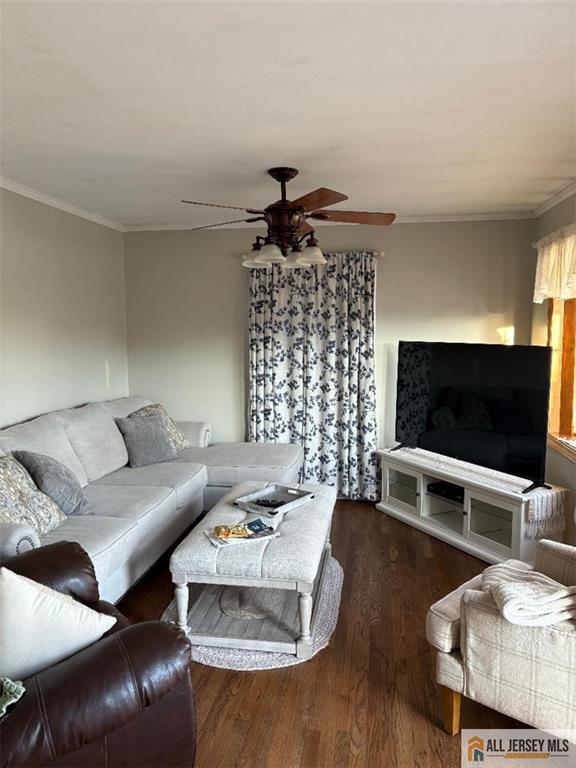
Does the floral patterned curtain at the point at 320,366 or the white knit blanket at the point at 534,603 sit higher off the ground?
the floral patterned curtain at the point at 320,366

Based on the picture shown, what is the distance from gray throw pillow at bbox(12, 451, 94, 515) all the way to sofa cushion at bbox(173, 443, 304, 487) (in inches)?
48.5

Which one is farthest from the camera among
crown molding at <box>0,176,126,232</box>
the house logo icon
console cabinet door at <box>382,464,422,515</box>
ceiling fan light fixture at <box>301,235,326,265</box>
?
console cabinet door at <box>382,464,422,515</box>

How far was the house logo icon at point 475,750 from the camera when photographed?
191 cm

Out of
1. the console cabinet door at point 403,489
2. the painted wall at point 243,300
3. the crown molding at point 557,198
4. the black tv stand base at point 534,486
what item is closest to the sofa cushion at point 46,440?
the painted wall at point 243,300

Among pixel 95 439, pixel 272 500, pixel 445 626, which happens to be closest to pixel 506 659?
pixel 445 626

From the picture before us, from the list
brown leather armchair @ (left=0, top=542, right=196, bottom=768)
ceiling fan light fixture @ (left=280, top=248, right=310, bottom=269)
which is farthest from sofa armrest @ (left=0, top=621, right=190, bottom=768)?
ceiling fan light fixture @ (left=280, top=248, right=310, bottom=269)

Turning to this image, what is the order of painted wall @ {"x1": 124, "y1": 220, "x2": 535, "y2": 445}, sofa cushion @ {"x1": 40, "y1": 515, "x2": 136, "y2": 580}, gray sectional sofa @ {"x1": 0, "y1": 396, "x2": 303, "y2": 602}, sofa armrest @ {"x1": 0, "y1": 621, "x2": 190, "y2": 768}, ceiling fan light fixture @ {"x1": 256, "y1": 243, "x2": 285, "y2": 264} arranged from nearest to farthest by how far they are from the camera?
sofa armrest @ {"x1": 0, "y1": 621, "x2": 190, "y2": 768} → sofa cushion @ {"x1": 40, "y1": 515, "x2": 136, "y2": 580} → gray sectional sofa @ {"x1": 0, "y1": 396, "x2": 303, "y2": 602} → ceiling fan light fixture @ {"x1": 256, "y1": 243, "x2": 285, "y2": 264} → painted wall @ {"x1": 124, "y1": 220, "x2": 535, "y2": 445}

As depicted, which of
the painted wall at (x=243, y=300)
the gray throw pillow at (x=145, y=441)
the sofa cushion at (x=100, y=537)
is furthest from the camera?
the painted wall at (x=243, y=300)

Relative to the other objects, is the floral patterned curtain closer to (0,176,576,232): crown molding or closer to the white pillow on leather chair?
(0,176,576,232): crown molding

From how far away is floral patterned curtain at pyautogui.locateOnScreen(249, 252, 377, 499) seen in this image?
15.3 feet

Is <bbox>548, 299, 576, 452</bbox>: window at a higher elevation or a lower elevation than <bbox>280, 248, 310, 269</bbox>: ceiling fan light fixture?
lower

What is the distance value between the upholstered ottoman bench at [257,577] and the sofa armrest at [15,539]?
0.64 m

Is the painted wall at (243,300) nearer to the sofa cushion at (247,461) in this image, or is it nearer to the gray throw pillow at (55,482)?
the sofa cushion at (247,461)

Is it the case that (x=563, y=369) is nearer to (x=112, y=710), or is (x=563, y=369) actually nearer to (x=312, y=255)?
(x=312, y=255)
